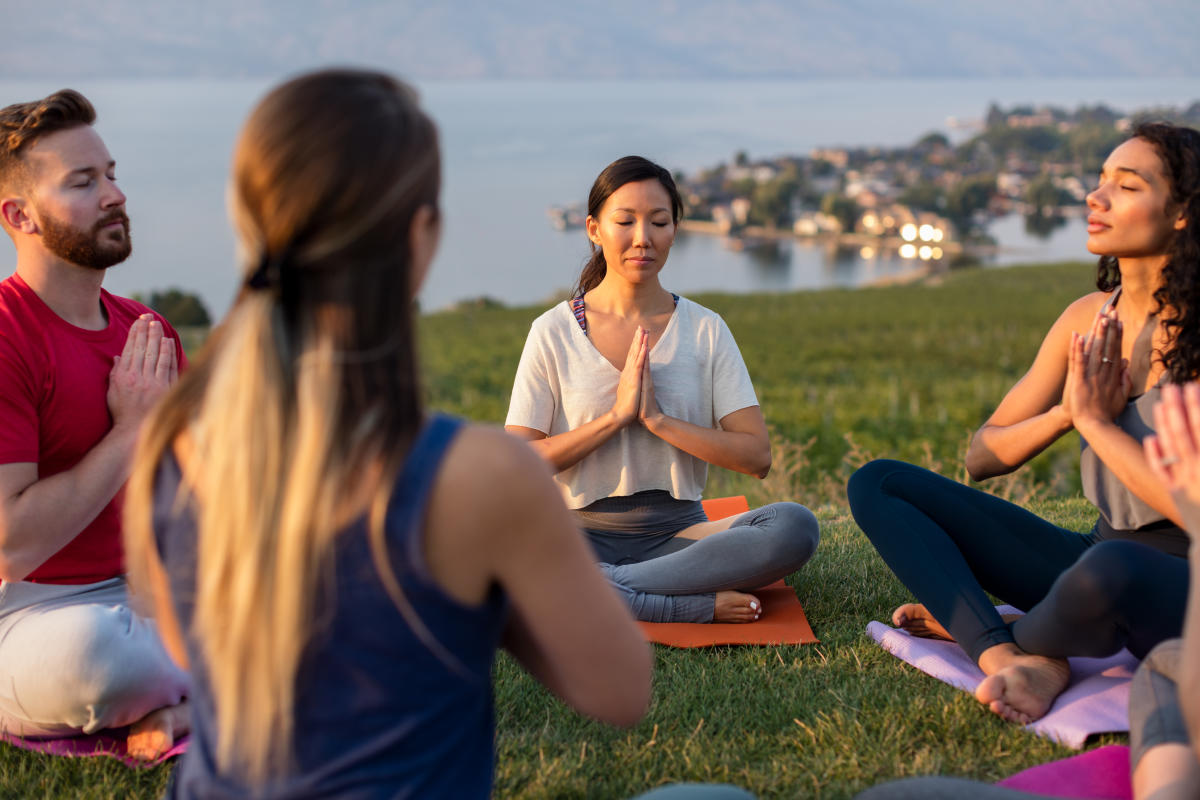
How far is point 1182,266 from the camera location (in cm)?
312

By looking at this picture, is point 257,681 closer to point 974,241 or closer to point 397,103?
point 397,103

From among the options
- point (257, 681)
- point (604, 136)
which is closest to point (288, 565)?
point (257, 681)

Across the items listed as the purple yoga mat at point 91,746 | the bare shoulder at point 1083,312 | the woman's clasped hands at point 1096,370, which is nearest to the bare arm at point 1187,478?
the woman's clasped hands at point 1096,370

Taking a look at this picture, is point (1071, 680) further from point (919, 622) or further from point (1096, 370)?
point (1096, 370)

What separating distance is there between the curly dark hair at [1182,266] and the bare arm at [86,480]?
2.94 metres

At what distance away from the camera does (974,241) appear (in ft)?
269

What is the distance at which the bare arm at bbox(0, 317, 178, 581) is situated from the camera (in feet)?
9.11

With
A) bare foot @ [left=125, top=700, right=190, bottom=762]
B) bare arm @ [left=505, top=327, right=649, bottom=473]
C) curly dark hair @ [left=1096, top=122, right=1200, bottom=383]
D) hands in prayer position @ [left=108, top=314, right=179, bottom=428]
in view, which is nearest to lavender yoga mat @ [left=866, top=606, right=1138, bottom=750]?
curly dark hair @ [left=1096, top=122, right=1200, bottom=383]

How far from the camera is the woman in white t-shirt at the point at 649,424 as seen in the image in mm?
3863

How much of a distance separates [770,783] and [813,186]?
350 feet

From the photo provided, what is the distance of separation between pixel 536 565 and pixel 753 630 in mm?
2469

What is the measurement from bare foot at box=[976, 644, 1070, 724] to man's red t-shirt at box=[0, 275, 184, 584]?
2.59 m

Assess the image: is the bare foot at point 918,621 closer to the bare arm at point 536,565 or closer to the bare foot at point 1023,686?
the bare foot at point 1023,686

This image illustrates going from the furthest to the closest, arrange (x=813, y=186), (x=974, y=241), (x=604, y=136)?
(x=604, y=136) → (x=813, y=186) → (x=974, y=241)
